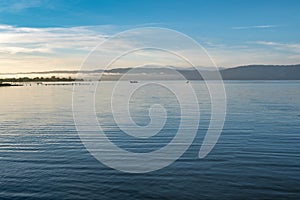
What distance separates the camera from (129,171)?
68.6 ft

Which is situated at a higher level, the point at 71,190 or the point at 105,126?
the point at 105,126

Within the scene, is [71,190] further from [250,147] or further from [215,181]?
[250,147]

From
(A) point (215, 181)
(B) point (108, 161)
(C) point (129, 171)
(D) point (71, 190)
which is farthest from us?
(B) point (108, 161)

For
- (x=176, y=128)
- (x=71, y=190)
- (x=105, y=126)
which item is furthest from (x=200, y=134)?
(x=71, y=190)

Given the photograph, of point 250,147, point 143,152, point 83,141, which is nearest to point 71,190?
point 143,152

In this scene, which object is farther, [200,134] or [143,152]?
[200,134]

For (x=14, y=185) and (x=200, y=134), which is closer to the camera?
(x=14, y=185)

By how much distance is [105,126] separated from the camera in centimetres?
4062

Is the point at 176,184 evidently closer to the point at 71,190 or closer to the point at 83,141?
the point at 71,190

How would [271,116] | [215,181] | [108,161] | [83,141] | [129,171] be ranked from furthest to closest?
[271,116]
[83,141]
[108,161]
[129,171]
[215,181]

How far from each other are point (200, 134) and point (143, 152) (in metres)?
9.73

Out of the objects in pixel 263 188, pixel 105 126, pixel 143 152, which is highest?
pixel 105 126

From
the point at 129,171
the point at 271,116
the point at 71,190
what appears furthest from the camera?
the point at 271,116

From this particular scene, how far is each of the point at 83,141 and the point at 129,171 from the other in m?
10.8
